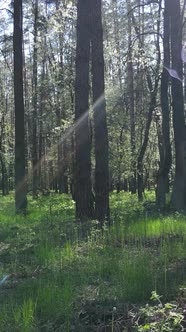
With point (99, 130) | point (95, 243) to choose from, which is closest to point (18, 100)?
point (99, 130)

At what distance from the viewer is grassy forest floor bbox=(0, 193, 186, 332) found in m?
→ 3.85

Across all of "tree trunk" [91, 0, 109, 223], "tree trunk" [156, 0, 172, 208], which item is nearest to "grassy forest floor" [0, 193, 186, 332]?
"tree trunk" [91, 0, 109, 223]

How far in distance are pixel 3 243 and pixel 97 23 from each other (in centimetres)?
532

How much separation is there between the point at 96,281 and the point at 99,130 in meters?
5.39

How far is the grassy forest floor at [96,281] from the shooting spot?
3.85 m

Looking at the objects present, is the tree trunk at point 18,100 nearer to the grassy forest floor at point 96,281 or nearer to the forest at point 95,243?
the forest at point 95,243

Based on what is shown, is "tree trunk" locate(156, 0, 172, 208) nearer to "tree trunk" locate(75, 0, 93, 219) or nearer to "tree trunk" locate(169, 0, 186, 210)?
"tree trunk" locate(169, 0, 186, 210)

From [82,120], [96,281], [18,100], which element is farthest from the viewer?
[18,100]

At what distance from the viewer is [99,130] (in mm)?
10172

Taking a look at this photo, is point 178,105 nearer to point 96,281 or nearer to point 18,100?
point 18,100

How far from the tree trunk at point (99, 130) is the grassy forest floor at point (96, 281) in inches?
61.5

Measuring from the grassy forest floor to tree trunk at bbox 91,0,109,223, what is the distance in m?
1.56

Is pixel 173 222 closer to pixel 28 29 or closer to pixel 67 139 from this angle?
pixel 67 139

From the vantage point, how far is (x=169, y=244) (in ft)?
22.2
